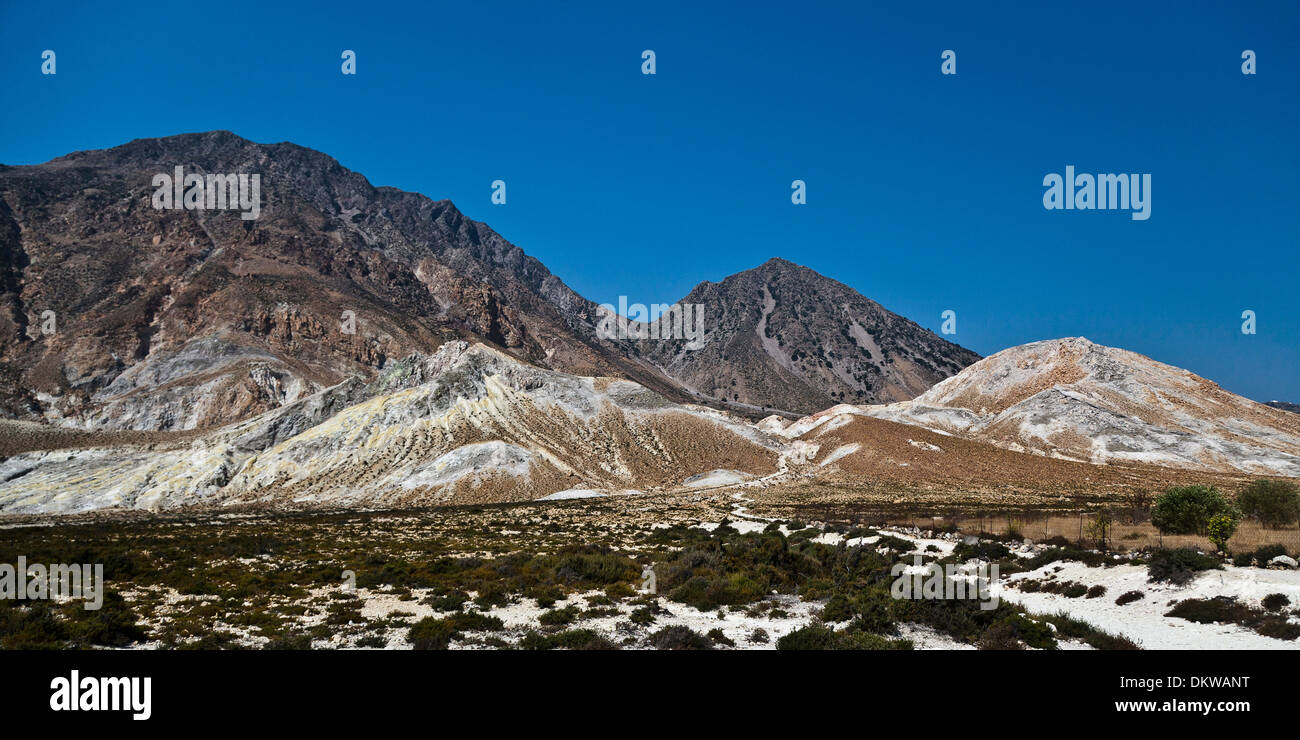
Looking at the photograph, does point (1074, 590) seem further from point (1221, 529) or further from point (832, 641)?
point (832, 641)

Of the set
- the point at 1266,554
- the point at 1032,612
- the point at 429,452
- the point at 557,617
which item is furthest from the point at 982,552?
the point at 429,452

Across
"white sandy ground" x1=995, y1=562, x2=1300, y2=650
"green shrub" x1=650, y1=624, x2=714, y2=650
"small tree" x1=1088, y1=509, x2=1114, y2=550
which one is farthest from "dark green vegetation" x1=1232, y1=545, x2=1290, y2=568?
"green shrub" x1=650, y1=624, x2=714, y2=650

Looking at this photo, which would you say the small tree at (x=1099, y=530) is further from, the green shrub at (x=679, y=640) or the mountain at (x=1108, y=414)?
the mountain at (x=1108, y=414)
